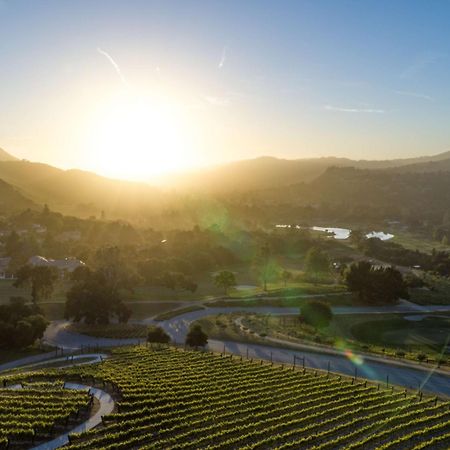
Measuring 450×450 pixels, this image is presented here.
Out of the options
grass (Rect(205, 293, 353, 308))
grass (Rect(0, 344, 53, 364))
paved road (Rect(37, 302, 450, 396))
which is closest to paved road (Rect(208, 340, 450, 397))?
paved road (Rect(37, 302, 450, 396))

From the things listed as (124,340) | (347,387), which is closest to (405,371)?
(347,387)

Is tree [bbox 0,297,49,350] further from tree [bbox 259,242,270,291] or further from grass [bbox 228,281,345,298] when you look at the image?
tree [bbox 259,242,270,291]

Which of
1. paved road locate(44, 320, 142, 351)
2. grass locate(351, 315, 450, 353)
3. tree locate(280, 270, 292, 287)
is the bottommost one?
grass locate(351, 315, 450, 353)

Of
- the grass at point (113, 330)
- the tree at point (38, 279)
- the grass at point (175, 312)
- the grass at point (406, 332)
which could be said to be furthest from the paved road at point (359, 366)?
the tree at point (38, 279)

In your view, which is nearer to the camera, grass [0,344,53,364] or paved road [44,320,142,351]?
grass [0,344,53,364]

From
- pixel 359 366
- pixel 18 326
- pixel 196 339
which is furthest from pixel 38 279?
pixel 359 366

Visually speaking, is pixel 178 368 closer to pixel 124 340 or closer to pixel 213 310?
pixel 124 340

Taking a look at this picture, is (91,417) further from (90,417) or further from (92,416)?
(92,416)

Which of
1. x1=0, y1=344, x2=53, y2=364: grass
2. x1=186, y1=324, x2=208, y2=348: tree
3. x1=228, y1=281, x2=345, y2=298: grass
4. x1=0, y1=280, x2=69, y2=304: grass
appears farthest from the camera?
x1=228, y1=281, x2=345, y2=298: grass
